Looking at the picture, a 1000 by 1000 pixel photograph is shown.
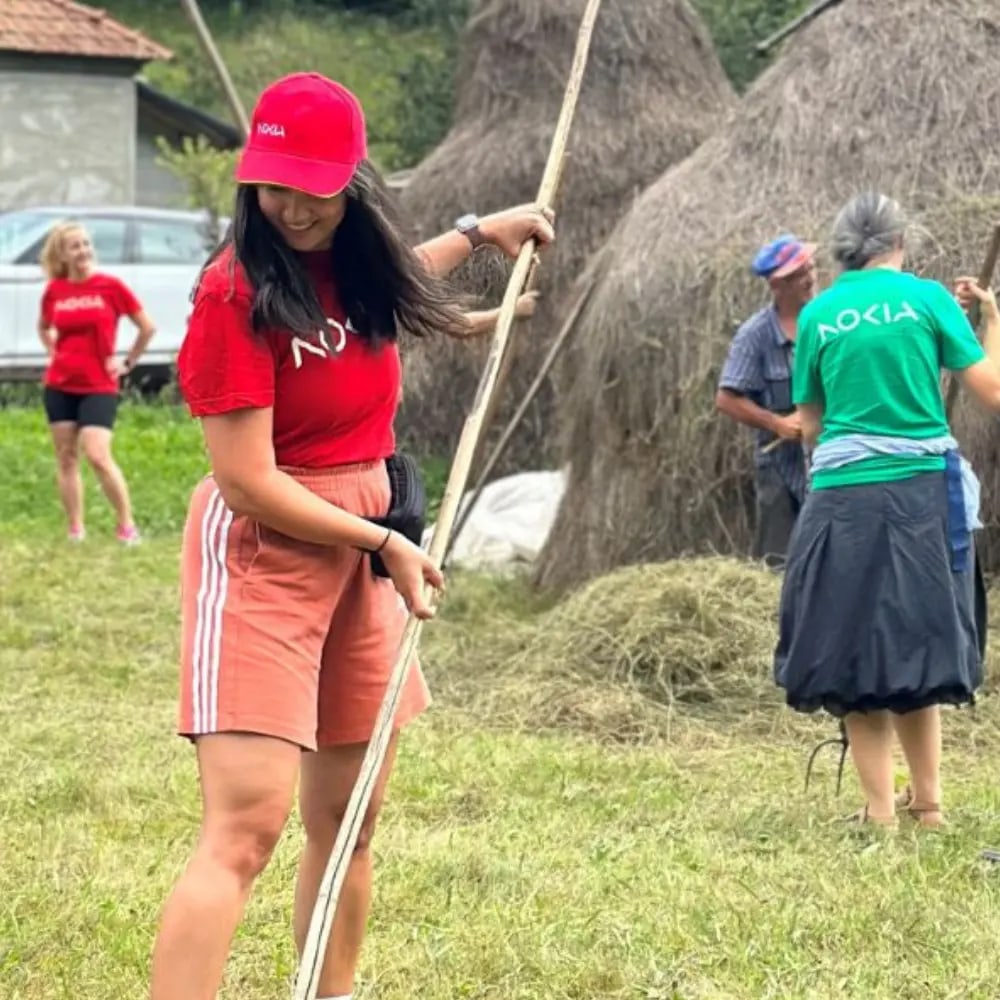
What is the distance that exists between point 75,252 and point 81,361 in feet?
1.95

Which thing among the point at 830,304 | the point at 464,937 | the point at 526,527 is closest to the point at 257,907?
the point at 464,937

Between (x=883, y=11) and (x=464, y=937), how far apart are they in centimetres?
605

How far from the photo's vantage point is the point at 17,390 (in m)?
17.2

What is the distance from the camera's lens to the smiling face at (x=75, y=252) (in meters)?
11.2

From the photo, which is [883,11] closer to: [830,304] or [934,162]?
[934,162]

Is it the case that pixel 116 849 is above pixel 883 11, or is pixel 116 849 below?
below

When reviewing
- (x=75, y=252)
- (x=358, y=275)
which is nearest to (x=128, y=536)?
(x=75, y=252)

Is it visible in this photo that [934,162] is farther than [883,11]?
No

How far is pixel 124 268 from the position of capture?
722 inches

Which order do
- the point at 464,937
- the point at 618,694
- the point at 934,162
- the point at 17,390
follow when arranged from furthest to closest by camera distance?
the point at 17,390, the point at 934,162, the point at 618,694, the point at 464,937

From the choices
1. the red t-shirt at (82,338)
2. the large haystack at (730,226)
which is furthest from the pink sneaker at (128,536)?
the large haystack at (730,226)

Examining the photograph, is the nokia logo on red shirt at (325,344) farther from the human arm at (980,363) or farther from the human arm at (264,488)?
the human arm at (980,363)

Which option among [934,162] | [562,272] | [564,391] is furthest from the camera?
[562,272]

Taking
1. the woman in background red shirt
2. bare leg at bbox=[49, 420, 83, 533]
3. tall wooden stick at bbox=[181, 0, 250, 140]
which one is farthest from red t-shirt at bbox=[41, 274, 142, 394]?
tall wooden stick at bbox=[181, 0, 250, 140]
